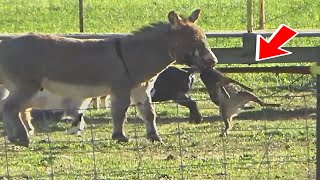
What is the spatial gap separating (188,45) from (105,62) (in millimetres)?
772

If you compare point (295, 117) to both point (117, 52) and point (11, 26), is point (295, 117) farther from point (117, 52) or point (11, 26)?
point (11, 26)

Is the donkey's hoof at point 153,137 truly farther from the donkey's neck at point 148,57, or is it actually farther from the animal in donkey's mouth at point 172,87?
the animal in donkey's mouth at point 172,87

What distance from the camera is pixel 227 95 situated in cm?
1205

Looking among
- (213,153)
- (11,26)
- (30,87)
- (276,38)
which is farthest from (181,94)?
(11,26)

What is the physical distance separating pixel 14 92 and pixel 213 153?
1.98m

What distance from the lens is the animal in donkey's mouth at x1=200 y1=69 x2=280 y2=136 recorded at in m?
11.8

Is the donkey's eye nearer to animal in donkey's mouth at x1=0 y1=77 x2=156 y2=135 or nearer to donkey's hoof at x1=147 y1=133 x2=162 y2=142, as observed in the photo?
animal in donkey's mouth at x1=0 y1=77 x2=156 y2=135

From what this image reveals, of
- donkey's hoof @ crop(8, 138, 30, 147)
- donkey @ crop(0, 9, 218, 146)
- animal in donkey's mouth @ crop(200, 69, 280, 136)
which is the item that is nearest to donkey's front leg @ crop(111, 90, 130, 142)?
donkey @ crop(0, 9, 218, 146)

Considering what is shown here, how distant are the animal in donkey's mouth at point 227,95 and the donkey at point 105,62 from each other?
160 centimetres

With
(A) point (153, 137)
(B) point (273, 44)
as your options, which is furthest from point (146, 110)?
(B) point (273, 44)

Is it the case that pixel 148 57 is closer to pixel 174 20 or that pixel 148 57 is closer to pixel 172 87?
pixel 174 20

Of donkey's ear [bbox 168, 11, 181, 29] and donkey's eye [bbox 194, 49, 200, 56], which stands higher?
donkey's ear [bbox 168, 11, 181, 29]

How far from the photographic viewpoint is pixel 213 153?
33.9ft

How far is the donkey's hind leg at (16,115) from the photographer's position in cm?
940
